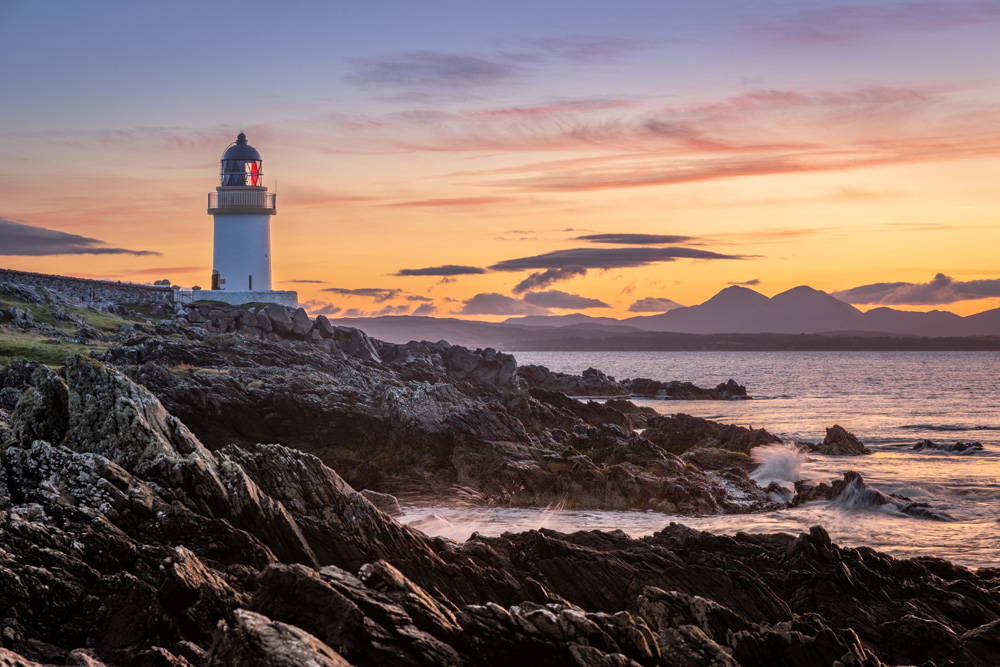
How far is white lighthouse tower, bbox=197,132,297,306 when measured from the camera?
234 ft

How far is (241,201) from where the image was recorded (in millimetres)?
71062

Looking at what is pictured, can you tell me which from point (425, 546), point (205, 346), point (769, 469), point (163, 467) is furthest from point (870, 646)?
point (205, 346)

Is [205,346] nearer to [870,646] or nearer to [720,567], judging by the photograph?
[720,567]

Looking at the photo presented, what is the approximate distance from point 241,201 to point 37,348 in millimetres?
35282

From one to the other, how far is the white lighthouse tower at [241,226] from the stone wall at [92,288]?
504cm

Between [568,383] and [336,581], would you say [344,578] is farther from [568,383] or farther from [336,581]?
[568,383]

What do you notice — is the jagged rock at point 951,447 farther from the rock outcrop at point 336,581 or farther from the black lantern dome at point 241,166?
the black lantern dome at point 241,166

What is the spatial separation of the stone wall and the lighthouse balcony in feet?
28.0

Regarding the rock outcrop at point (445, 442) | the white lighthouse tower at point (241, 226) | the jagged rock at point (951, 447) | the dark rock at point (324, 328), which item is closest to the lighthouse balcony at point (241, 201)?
the white lighthouse tower at point (241, 226)

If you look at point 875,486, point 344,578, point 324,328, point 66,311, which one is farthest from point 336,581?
point 324,328

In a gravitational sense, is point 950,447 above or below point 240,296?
below

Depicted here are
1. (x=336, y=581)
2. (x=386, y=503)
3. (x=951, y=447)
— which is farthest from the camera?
(x=951, y=447)

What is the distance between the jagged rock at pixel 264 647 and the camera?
26.3ft

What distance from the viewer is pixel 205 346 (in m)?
44.6
